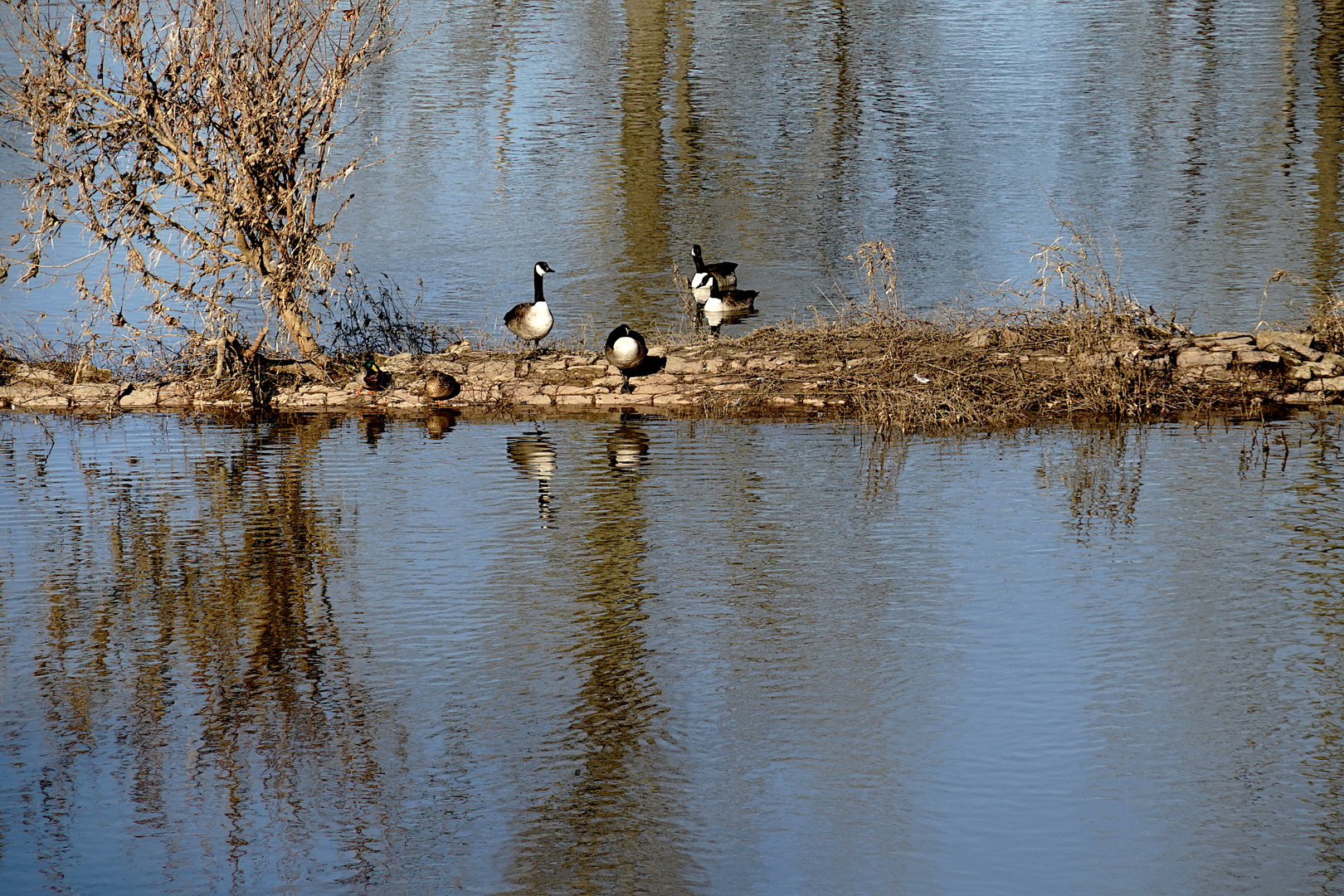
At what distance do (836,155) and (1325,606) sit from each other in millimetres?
16602

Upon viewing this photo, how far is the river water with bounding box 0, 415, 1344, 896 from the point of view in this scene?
5629 mm

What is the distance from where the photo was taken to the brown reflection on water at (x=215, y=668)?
596 cm

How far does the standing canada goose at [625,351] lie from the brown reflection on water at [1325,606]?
5.47 meters

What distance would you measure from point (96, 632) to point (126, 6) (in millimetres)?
6846

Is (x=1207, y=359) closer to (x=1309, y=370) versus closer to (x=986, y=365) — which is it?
(x=1309, y=370)

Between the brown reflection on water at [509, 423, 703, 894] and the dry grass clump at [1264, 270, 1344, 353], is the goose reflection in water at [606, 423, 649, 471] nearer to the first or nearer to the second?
the brown reflection on water at [509, 423, 703, 894]

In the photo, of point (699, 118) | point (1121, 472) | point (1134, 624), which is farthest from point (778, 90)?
point (1134, 624)

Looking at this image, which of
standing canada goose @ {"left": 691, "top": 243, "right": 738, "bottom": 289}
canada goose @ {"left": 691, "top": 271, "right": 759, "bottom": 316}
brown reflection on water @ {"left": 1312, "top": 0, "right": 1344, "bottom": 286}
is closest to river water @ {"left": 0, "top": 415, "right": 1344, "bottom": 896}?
canada goose @ {"left": 691, "top": 271, "right": 759, "bottom": 316}

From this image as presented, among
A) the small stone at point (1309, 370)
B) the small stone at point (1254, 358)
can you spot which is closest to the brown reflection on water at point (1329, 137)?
the small stone at point (1309, 370)

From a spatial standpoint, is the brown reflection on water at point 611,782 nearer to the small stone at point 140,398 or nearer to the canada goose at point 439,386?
the canada goose at point 439,386

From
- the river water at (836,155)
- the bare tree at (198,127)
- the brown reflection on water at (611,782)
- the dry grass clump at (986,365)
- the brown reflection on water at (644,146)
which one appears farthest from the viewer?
the brown reflection on water at (644,146)

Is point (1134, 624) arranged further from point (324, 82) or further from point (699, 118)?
point (699, 118)

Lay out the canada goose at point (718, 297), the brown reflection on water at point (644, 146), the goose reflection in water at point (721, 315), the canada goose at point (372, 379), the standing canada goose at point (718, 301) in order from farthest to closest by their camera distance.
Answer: the brown reflection on water at point (644, 146), the canada goose at point (718, 297), the standing canada goose at point (718, 301), the goose reflection in water at point (721, 315), the canada goose at point (372, 379)

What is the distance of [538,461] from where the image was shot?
1132 centimetres
